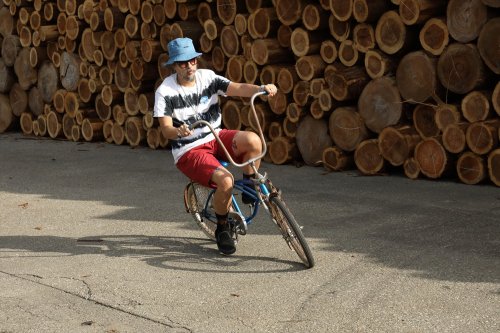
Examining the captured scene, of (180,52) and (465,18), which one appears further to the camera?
(465,18)

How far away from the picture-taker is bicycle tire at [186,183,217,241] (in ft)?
22.6

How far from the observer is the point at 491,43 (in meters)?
8.29

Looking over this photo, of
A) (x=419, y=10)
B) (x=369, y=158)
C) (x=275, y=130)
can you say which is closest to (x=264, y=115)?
(x=275, y=130)

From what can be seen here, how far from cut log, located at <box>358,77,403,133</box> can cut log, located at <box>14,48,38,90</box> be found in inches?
246

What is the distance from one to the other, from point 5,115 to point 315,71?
21.8ft

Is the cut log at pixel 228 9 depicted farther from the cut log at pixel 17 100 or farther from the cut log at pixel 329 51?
the cut log at pixel 17 100

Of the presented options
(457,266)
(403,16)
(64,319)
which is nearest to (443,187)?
(403,16)

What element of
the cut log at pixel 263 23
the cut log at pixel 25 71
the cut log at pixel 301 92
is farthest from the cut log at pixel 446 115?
the cut log at pixel 25 71

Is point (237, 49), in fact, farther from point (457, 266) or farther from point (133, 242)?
point (457, 266)

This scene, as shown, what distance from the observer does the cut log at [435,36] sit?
28.3ft

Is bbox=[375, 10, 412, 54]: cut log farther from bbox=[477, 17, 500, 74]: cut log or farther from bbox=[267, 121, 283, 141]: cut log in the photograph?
bbox=[267, 121, 283, 141]: cut log

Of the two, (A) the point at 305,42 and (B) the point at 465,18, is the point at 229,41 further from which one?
(B) the point at 465,18

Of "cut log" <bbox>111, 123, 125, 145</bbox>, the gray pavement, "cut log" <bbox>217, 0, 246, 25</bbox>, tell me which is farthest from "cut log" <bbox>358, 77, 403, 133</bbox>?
"cut log" <bbox>111, 123, 125, 145</bbox>

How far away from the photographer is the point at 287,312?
5.12 m
